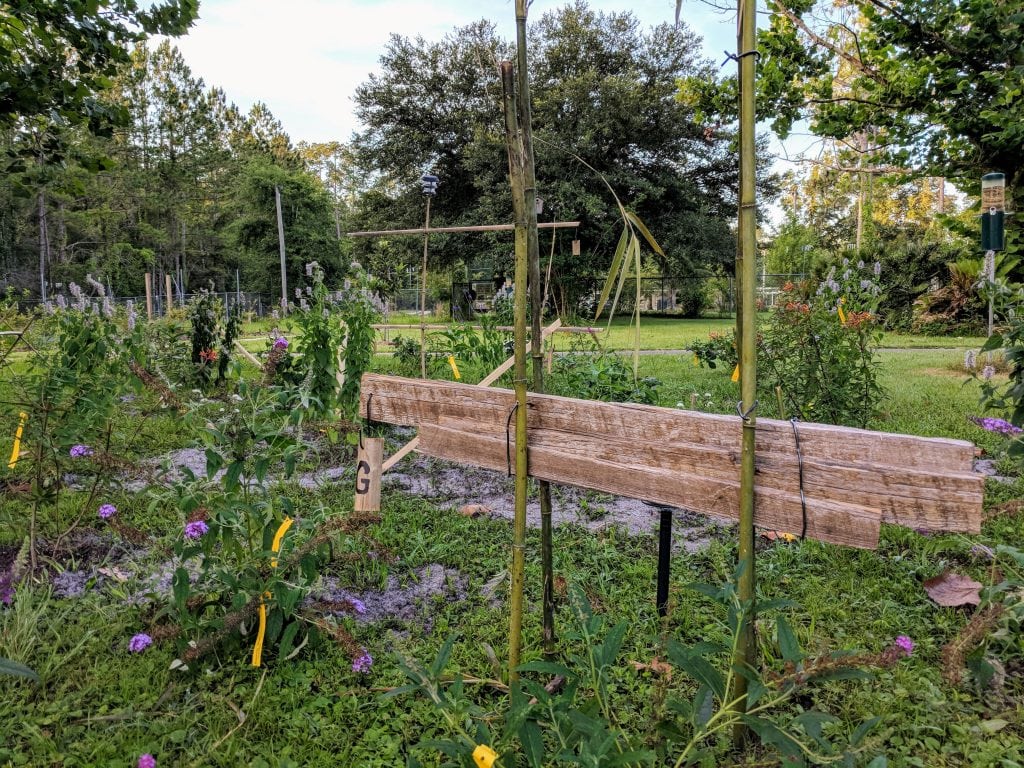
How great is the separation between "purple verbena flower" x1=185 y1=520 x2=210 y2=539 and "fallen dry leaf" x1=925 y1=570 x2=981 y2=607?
7.70 feet

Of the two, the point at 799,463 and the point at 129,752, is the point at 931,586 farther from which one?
the point at 129,752

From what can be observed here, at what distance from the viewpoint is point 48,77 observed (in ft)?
9.18

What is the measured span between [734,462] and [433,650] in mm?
1123

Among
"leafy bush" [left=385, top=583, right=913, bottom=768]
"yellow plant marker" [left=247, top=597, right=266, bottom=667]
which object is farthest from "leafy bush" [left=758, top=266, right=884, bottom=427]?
"yellow plant marker" [left=247, top=597, right=266, bottom=667]

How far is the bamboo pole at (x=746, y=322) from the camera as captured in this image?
3.72ft

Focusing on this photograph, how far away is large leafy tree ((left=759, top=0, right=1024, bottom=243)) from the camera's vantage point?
15.0ft

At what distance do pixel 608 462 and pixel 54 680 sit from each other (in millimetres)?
1679

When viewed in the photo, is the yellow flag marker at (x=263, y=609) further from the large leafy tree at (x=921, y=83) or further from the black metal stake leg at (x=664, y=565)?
the large leafy tree at (x=921, y=83)

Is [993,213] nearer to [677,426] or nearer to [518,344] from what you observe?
[677,426]

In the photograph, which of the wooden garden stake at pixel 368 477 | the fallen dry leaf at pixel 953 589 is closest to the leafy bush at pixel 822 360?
the fallen dry leaf at pixel 953 589

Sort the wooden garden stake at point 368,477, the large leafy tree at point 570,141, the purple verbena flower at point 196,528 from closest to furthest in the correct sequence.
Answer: the purple verbena flower at point 196,528 < the wooden garden stake at point 368,477 < the large leafy tree at point 570,141

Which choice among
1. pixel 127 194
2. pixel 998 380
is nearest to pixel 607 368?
pixel 998 380

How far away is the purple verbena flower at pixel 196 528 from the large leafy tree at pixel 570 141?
1655 centimetres

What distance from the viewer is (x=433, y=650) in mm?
1928
